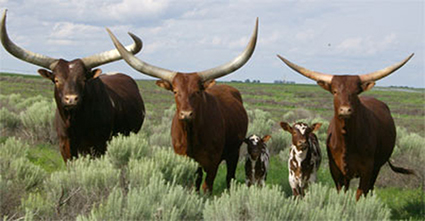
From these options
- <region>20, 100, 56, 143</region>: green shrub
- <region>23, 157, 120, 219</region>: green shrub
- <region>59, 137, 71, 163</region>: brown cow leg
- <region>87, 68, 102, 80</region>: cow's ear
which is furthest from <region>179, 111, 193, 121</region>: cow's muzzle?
<region>20, 100, 56, 143</region>: green shrub

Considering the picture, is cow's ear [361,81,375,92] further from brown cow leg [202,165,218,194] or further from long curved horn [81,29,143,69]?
long curved horn [81,29,143,69]

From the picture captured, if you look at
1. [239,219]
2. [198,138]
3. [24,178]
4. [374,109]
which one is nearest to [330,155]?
[374,109]

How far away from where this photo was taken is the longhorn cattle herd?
5992 mm

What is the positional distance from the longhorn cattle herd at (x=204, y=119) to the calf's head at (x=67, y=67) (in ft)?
0.04

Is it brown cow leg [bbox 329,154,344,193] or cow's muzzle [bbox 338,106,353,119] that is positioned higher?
cow's muzzle [bbox 338,106,353,119]

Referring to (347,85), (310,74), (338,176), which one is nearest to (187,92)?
(310,74)

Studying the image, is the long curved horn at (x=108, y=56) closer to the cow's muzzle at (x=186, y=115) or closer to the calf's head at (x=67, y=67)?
the calf's head at (x=67, y=67)

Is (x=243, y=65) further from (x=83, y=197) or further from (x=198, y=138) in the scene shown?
(x=83, y=197)

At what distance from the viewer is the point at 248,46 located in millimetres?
6219

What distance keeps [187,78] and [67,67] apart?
1.80 m

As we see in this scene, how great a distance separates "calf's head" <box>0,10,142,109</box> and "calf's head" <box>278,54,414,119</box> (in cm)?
297

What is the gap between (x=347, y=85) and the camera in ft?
19.4

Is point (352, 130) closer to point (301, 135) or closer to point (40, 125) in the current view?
point (301, 135)

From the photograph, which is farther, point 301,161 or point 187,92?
point 301,161
